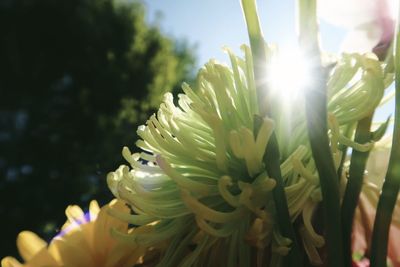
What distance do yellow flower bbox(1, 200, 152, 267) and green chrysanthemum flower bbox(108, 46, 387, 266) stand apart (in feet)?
0.09

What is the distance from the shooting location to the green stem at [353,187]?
32cm

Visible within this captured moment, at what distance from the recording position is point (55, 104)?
4926 mm

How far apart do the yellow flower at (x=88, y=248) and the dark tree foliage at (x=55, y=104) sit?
13.2 ft

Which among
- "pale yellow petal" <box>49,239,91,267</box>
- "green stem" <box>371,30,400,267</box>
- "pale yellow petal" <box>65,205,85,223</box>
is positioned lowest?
"green stem" <box>371,30,400,267</box>

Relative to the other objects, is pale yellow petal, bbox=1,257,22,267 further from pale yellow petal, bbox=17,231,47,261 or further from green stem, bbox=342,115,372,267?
green stem, bbox=342,115,372,267

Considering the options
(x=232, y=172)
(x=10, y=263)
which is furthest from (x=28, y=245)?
(x=232, y=172)

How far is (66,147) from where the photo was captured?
4797 mm

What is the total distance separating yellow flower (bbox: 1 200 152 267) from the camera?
381 mm

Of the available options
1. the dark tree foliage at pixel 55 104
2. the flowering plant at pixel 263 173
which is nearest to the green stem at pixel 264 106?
the flowering plant at pixel 263 173

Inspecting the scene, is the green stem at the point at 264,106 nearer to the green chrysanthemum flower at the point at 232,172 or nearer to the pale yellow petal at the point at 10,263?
the green chrysanthemum flower at the point at 232,172

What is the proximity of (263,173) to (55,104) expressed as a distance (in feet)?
15.7

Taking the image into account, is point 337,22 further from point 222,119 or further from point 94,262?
point 94,262

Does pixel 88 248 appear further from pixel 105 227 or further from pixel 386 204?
pixel 386 204

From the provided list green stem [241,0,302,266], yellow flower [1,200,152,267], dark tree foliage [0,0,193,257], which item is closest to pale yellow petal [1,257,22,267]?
yellow flower [1,200,152,267]
